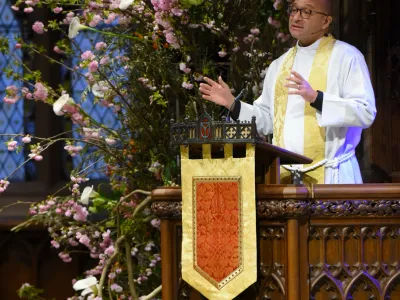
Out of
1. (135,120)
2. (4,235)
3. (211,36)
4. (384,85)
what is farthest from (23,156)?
A: (384,85)

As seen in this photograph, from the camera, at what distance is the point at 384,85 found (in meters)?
5.35

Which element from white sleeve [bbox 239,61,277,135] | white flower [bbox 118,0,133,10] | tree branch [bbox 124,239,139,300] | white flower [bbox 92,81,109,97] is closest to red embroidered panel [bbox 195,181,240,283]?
white sleeve [bbox 239,61,277,135]

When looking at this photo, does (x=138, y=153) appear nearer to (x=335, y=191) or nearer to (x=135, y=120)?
(x=135, y=120)

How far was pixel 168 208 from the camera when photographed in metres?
3.33

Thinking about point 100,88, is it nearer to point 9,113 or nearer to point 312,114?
point 9,113

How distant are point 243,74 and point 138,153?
0.75 meters

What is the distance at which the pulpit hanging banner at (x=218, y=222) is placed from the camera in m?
3.21

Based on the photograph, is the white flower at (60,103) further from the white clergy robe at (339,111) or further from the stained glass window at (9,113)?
the stained glass window at (9,113)

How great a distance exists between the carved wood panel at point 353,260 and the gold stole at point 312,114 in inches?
28.6

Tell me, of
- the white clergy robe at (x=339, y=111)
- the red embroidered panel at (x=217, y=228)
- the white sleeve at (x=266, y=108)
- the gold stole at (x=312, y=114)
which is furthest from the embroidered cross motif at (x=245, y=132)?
the white sleeve at (x=266, y=108)

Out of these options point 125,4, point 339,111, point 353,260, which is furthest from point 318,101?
point 125,4

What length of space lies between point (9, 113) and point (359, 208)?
359 centimetres

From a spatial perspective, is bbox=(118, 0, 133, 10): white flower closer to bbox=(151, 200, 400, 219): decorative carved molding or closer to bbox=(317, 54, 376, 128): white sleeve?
bbox=(317, 54, 376, 128): white sleeve

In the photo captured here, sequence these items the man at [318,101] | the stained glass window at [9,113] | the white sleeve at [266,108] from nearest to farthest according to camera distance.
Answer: the man at [318,101], the white sleeve at [266,108], the stained glass window at [9,113]
